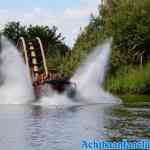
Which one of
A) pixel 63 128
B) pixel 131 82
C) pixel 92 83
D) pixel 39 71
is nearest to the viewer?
pixel 63 128

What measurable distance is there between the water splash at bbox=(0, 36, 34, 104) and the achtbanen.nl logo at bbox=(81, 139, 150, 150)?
99.5 ft

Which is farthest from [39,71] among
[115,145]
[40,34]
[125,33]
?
[40,34]

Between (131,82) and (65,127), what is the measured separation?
146 feet

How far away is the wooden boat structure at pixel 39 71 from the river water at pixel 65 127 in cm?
1119

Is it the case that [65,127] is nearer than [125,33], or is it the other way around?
[65,127]

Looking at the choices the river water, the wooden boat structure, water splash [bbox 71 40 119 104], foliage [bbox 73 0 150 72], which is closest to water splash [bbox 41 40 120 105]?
water splash [bbox 71 40 119 104]

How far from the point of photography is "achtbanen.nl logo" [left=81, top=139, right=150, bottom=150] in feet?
83.5

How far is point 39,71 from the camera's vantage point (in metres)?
64.2

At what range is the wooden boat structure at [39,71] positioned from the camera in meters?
57.1

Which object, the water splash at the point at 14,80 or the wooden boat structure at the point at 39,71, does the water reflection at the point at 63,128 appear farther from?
the water splash at the point at 14,80

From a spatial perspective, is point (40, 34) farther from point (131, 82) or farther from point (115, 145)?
point (115, 145)

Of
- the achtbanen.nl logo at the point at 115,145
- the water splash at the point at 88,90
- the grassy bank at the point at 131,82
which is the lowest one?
the grassy bank at the point at 131,82

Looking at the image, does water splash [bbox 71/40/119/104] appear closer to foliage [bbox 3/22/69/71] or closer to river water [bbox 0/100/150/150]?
river water [bbox 0/100/150/150]

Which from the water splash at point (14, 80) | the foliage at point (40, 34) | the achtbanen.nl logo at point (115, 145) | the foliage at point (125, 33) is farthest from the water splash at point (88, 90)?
the foliage at point (40, 34)
